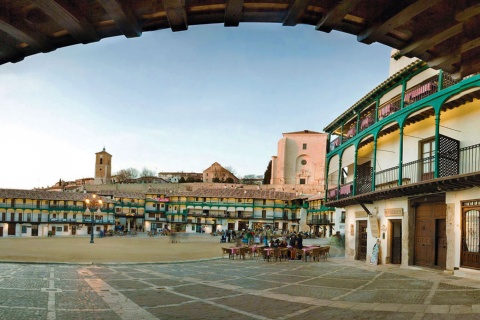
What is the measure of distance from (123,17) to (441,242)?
1741 centimetres

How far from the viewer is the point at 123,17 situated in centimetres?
301

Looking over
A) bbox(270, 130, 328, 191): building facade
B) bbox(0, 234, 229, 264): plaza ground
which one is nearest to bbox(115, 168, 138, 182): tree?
bbox(270, 130, 328, 191): building facade

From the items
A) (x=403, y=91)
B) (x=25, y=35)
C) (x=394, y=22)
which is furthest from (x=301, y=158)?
(x=25, y=35)

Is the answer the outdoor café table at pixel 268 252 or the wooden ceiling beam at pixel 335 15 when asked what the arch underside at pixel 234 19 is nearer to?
the wooden ceiling beam at pixel 335 15

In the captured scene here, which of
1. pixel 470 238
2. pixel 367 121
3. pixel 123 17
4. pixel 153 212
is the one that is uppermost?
pixel 367 121

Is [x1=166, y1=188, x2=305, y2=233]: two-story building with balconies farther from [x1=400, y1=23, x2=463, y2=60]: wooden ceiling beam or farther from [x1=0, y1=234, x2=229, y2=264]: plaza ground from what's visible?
[x1=400, y1=23, x2=463, y2=60]: wooden ceiling beam

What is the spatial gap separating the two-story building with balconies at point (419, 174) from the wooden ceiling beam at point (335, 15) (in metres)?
10.4

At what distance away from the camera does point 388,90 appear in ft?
70.4

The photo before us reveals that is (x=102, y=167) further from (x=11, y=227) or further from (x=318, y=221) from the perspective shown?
(x=318, y=221)

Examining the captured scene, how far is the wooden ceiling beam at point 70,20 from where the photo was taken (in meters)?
2.77

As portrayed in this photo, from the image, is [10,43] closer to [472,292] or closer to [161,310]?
[161,310]

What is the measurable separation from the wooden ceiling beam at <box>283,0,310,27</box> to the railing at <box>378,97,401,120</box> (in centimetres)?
1847

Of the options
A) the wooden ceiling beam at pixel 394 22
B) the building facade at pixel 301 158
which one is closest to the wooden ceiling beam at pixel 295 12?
the wooden ceiling beam at pixel 394 22

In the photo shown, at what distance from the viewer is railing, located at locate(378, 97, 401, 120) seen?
20500 millimetres
